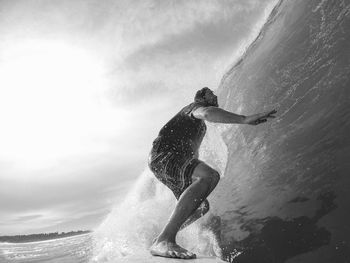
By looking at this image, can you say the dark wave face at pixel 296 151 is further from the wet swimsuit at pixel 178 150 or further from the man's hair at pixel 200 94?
the man's hair at pixel 200 94

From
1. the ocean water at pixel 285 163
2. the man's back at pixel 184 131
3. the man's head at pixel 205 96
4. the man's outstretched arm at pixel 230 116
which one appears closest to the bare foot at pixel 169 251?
the ocean water at pixel 285 163

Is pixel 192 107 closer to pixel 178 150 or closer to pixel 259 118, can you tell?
pixel 178 150

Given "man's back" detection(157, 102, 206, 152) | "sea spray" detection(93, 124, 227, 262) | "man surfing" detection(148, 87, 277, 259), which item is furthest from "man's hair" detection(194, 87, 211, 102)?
"sea spray" detection(93, 124, 227, 262)

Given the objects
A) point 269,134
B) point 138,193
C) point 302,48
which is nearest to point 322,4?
point 302,48

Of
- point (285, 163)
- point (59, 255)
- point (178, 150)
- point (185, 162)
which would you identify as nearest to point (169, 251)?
point (185, 162)

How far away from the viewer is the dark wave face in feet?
10.2

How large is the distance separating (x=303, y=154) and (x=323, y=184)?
3.17 ft

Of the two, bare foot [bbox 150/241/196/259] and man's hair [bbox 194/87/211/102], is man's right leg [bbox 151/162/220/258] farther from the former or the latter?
man's hair [bbox 194/87/211/102]

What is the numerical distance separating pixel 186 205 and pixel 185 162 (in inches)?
18.7

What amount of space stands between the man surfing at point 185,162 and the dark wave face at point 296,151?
0.82 m

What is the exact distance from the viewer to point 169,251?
2885 mm

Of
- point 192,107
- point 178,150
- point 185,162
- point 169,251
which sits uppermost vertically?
point 192,107

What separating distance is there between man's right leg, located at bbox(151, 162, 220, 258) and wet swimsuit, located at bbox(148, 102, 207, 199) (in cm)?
14

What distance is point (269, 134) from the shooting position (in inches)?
238
